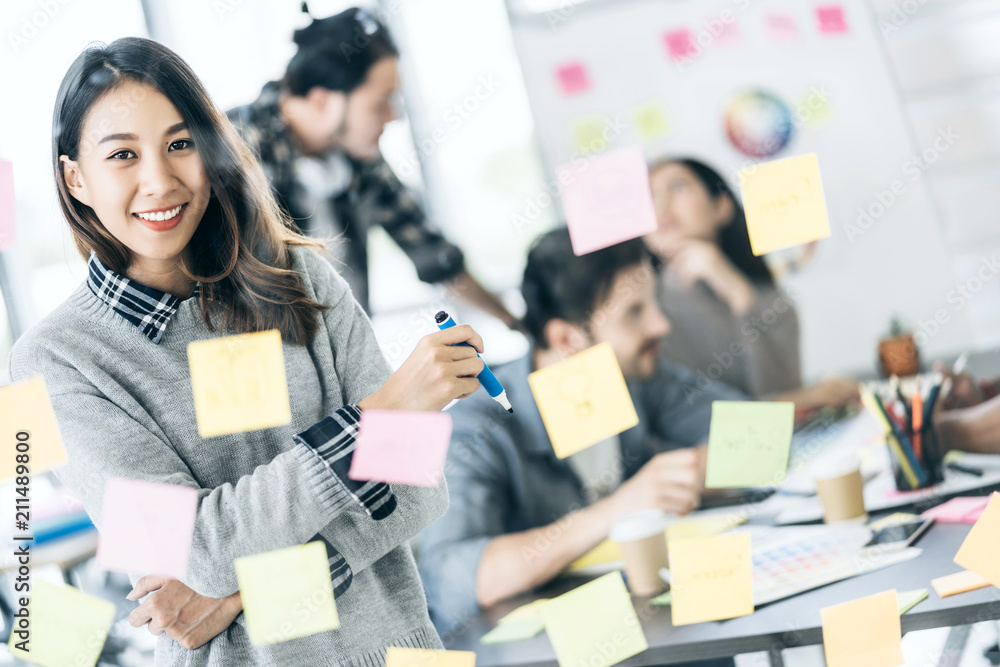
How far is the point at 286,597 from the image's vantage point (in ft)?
2.40

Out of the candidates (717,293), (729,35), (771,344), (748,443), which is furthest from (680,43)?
(748,443)

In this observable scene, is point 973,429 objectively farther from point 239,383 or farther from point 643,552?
point 239,383

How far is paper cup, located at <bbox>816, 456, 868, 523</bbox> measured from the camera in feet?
3.97

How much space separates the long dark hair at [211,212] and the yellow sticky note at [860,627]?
711 mm

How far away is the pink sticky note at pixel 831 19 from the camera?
2166 mm

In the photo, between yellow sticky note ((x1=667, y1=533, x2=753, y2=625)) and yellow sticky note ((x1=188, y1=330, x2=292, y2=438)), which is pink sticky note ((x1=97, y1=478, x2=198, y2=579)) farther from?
yellow sticky note ((x1=667, y1=533, x2=753, y2=625))

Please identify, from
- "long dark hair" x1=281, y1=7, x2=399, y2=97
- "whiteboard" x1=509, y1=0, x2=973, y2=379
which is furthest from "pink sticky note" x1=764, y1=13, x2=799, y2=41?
"long dark hair" x1=281, y1=7, x2=399, y2=97

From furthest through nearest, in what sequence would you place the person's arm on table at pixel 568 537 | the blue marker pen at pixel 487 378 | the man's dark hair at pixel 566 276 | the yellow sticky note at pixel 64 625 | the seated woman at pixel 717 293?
1. the seated woman at pixel 717 293
2. the man's dark hair at pixel 566 276
3. the person's arm on table at pixel 568 537
4. the yellow sticky note at pixel 64 625
5. the blue marker pen at pixel 487 378

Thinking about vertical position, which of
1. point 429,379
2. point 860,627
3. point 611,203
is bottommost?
point 860,627

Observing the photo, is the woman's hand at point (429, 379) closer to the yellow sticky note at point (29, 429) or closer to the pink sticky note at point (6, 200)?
the yellow sticky note at point (29, 429)

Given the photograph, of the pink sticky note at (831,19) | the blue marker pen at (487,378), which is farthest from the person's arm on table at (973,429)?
the pink sticky note at (831,19)

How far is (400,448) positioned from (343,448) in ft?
0.20

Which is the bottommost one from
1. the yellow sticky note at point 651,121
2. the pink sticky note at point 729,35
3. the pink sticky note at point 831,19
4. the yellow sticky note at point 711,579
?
the yellow sticky note at point 711,579

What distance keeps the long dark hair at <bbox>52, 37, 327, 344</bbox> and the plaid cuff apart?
0.41ft
